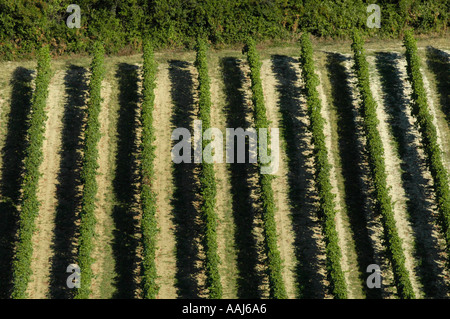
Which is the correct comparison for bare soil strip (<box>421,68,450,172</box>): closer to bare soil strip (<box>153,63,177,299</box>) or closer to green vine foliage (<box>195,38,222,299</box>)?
green vine foliage (<box>195,38,222,299</box>)

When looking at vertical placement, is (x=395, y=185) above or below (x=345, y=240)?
above

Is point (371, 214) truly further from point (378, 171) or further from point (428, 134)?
point (428, 134)

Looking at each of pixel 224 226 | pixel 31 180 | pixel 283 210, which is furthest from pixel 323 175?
pixel 31 180

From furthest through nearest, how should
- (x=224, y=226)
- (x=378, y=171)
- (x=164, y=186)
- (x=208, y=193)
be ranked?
(x=164, y=186)
(x=224, y=226)
(x=378, y=171)
(x=208, y=193)

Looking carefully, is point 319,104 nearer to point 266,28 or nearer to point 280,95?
point 280,95

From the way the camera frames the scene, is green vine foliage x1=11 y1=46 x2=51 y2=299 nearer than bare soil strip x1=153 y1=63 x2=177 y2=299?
Yes

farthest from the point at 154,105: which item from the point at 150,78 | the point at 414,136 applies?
the point at 414,136

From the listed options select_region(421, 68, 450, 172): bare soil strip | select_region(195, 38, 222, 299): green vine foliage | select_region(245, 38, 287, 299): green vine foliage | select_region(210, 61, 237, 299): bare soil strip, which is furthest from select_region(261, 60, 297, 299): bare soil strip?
select_region(421, 68, 450, 172): bare soil strip
